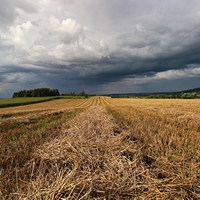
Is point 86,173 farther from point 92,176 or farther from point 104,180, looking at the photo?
point 104,180

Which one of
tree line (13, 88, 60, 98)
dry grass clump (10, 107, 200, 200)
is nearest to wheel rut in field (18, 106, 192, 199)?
dry grass clump (10, 107, 200, 200)

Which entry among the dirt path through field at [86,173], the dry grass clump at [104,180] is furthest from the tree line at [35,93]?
the dry grass clump at [104,180]

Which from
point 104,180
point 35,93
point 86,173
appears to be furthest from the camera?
point 35,93

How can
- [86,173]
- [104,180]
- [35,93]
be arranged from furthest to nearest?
[35,93] < [86,173] < [104,180]

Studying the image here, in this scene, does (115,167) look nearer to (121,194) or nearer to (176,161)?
(121,194)

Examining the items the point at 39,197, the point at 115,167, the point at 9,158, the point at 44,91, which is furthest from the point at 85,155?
the point at 44,91

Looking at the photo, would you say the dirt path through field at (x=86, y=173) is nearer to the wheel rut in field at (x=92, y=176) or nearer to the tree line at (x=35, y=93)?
the wheel rut in field at (x=92, y=176)

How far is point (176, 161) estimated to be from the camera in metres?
3.96

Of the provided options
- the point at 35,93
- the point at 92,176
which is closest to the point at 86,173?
the point at 92,176

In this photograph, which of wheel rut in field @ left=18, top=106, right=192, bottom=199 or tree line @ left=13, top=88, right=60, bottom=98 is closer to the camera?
wheel rut in field @ left=18, top=106, right=192, bottom=199

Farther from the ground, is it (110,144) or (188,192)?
(110,144)

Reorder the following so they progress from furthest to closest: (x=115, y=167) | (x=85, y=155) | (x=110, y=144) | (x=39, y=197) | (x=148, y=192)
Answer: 1. (x=110, y=144)
2. (x=85, y=155)
3. (x=115, y=167)
4. (x=148, y=192)
5. (x=39, y=197)

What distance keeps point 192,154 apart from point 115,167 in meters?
2.51

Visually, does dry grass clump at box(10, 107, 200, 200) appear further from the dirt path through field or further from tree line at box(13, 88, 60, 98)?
tree line at box(13, 88, 60, 98)
